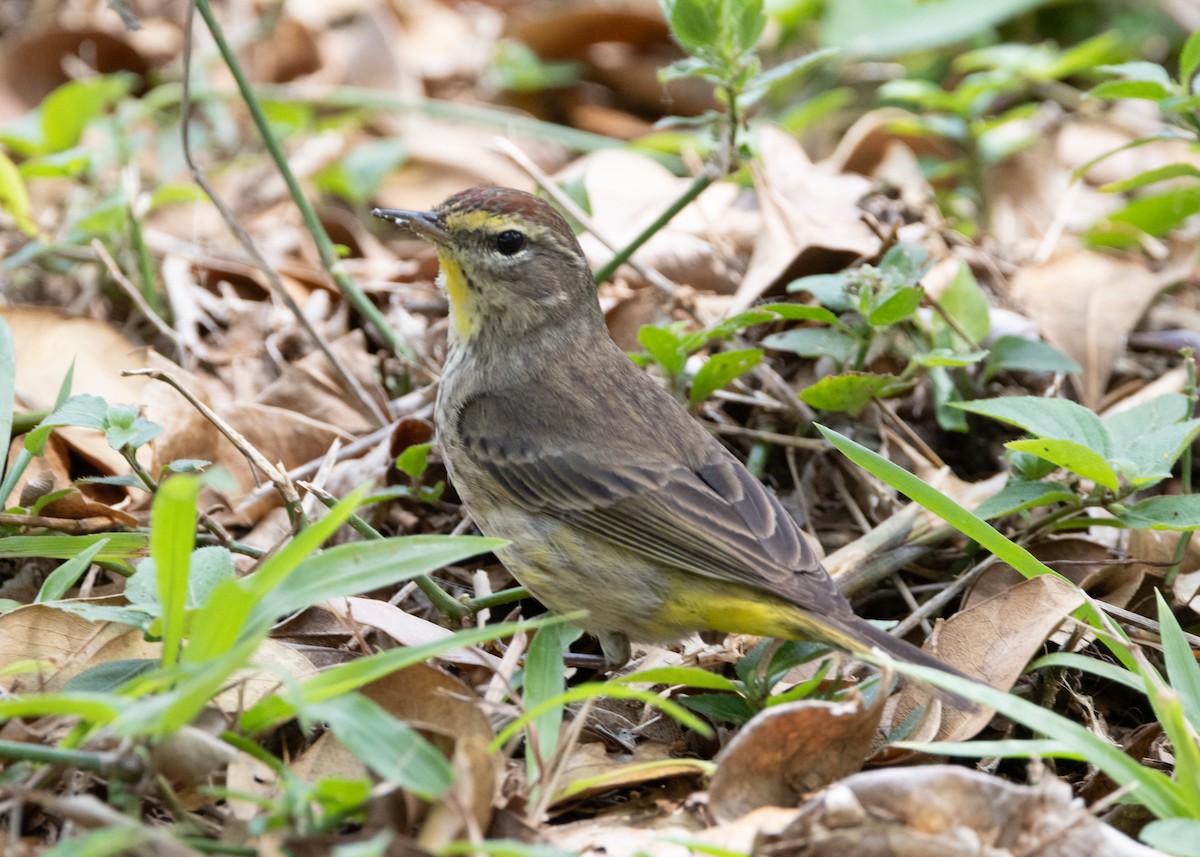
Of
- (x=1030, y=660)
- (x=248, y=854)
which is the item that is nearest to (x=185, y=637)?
(x=248, y=854)

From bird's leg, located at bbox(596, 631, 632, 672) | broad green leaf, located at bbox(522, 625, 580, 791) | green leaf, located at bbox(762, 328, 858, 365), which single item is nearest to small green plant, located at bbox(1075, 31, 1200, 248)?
green leaf, located at bbox(762, 328, 858, 365)

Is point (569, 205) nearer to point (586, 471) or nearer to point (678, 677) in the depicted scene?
point (586, 471)

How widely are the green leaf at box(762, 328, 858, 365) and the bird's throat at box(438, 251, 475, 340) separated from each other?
3.35ft

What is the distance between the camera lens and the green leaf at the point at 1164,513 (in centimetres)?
363

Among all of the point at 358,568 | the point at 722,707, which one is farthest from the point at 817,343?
the point at 358,568

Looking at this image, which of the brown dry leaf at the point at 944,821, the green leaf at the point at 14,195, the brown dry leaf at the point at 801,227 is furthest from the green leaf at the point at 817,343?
the green leaf at the point at 14,195

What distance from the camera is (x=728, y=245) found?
5688 millimetres

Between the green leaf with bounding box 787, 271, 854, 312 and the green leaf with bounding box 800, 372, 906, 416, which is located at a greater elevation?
the green leaf with bounding box 787, 271, 854, 312

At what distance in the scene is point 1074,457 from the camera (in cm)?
357

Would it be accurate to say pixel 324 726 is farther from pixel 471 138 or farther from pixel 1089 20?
pixel 1089 20

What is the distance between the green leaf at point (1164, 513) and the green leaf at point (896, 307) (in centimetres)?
89

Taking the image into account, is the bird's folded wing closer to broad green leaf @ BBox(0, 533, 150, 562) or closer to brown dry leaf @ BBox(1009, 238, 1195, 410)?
broad green leaf @ BBox(0, 533, 150, 562)

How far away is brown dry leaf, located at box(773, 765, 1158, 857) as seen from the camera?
104 inches

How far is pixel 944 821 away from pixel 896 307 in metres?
1.91
